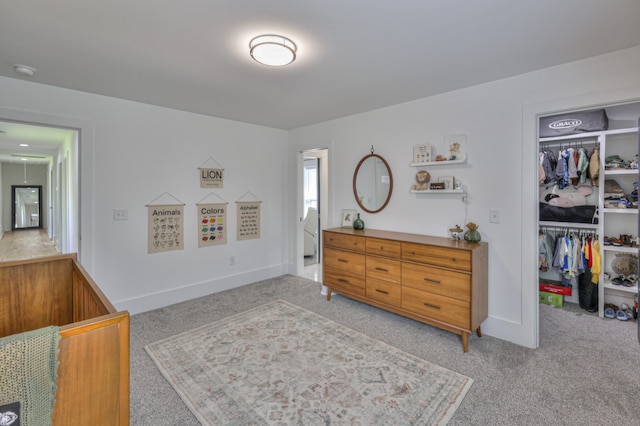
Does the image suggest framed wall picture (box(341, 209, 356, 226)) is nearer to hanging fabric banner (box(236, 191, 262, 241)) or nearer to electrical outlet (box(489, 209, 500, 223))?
hanging fabric banner (box(236, 191, 262, 241))

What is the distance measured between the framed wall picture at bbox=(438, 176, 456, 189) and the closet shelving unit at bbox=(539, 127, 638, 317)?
5.30 ft

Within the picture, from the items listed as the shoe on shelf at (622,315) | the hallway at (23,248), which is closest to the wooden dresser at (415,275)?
the shoe on shelf at (622,315)

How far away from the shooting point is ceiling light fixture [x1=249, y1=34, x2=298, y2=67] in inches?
77.2

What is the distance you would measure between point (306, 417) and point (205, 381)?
0.80 meters

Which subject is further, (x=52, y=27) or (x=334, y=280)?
(x=334, y=280)

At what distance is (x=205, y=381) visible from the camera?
212cm

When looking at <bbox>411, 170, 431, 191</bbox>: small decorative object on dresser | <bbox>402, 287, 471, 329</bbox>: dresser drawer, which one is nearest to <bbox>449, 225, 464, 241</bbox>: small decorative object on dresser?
<bbox>411, 170, 431, 191</bbox>: small decorative object on dresser

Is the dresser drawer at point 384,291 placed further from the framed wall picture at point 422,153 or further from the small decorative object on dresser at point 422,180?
the framed wall picture at point 422,153

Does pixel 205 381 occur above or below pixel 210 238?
below

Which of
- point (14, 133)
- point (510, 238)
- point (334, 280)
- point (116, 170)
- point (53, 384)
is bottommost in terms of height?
point (334, 280)

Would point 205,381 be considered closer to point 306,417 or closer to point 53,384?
point 306,417

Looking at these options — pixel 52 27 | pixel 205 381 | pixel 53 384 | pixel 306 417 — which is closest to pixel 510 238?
pixel 306 417

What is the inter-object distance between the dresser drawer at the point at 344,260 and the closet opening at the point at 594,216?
226 centimetres

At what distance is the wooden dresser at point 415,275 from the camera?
100 inches
